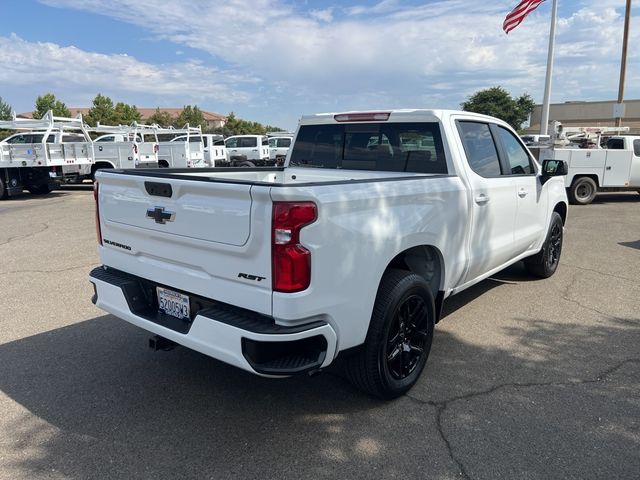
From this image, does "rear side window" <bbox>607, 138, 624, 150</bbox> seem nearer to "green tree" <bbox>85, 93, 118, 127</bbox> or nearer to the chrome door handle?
the chrome door handle

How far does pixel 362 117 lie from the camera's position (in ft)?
14.8

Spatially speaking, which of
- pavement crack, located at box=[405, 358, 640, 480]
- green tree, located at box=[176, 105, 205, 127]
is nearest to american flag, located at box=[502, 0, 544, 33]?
pavement crack, located at box=[405, 358, 640, 480]

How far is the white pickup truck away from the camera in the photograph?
2.62m

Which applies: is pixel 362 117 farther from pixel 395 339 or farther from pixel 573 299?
pixel 573 299

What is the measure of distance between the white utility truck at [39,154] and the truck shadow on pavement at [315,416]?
502 inches

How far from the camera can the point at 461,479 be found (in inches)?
105

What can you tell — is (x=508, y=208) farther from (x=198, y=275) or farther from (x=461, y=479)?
(x=198, y=275)

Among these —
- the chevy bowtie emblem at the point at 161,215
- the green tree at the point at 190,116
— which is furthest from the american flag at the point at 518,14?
the green tree at the point at 190,116

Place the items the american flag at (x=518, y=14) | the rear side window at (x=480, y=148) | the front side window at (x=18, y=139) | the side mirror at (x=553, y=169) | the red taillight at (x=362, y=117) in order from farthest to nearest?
the american flag at (x=518, y=14), the front side window at (x=18, y=139), the side mirror at (x=553, y=169), the red taillight at (x=362, y=117), the rear side window at (x=480, y=148)

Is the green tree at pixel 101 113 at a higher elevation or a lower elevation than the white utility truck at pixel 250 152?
higher

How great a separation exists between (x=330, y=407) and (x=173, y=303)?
1268 mm

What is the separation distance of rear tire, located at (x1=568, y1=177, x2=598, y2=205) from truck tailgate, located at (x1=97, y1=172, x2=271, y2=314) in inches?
548

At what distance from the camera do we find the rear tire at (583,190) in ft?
46.5

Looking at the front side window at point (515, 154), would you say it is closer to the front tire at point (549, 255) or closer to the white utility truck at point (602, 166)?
the front tire at point (549, 255)
